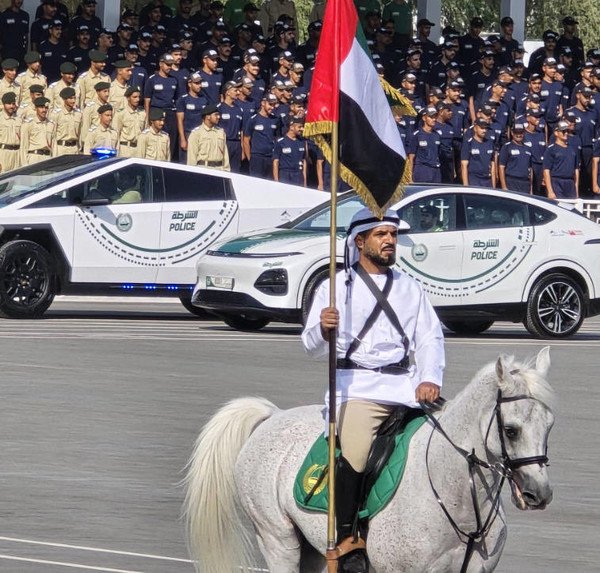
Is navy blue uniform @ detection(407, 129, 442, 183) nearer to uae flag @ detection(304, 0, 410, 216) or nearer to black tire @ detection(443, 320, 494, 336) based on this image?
black tire @ detection(443, 320, 494, 336)

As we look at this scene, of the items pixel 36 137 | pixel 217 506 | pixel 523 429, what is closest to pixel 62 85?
pixel 36 137

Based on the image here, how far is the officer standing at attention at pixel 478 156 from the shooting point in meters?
28.7

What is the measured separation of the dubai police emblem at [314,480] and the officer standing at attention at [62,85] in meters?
19.3

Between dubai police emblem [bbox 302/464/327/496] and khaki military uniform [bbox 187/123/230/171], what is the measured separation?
18.8m

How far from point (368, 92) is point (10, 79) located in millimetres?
19041

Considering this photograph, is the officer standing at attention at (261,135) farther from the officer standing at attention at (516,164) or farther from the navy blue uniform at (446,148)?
the officer standing at attention at (516,164)

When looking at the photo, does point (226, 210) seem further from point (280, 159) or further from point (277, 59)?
point (277, 59)

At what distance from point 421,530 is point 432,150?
22.3m

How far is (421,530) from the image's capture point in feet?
21.3

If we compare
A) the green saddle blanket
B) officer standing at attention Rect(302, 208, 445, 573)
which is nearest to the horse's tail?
the green saddle blanket

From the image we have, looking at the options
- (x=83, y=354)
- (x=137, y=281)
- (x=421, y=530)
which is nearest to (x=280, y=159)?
(x=137, y=281)

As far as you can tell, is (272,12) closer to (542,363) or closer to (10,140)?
(10,140)

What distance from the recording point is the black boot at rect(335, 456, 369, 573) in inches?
263

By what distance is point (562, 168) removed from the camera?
2892cm
